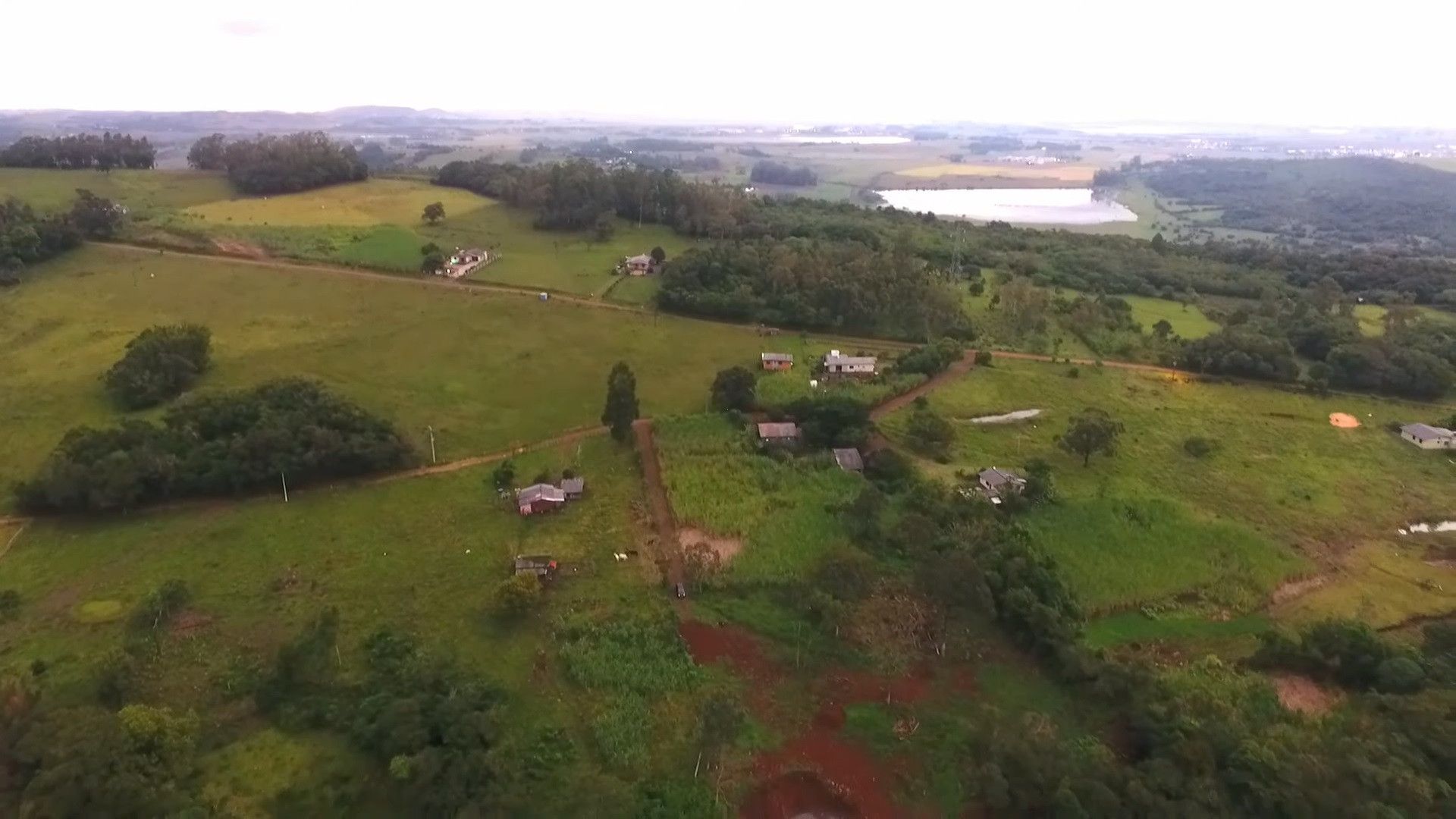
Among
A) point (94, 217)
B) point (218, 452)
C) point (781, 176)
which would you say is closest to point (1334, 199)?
point (781, 176)

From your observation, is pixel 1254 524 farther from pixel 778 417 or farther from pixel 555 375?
pixel 555 375

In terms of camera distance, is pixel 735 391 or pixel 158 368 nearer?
pixel 735 391

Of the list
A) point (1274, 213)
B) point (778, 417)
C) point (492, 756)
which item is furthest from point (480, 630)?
point (1274, 213)

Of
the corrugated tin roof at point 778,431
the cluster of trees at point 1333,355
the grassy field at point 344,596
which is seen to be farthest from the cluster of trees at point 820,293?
the grassy field at point 344,596

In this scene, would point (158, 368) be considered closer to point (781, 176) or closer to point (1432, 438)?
point (1432, 438)

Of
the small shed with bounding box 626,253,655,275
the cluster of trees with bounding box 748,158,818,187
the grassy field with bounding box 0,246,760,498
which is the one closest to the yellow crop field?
the grassy field with bounding box 0,246,760,498
